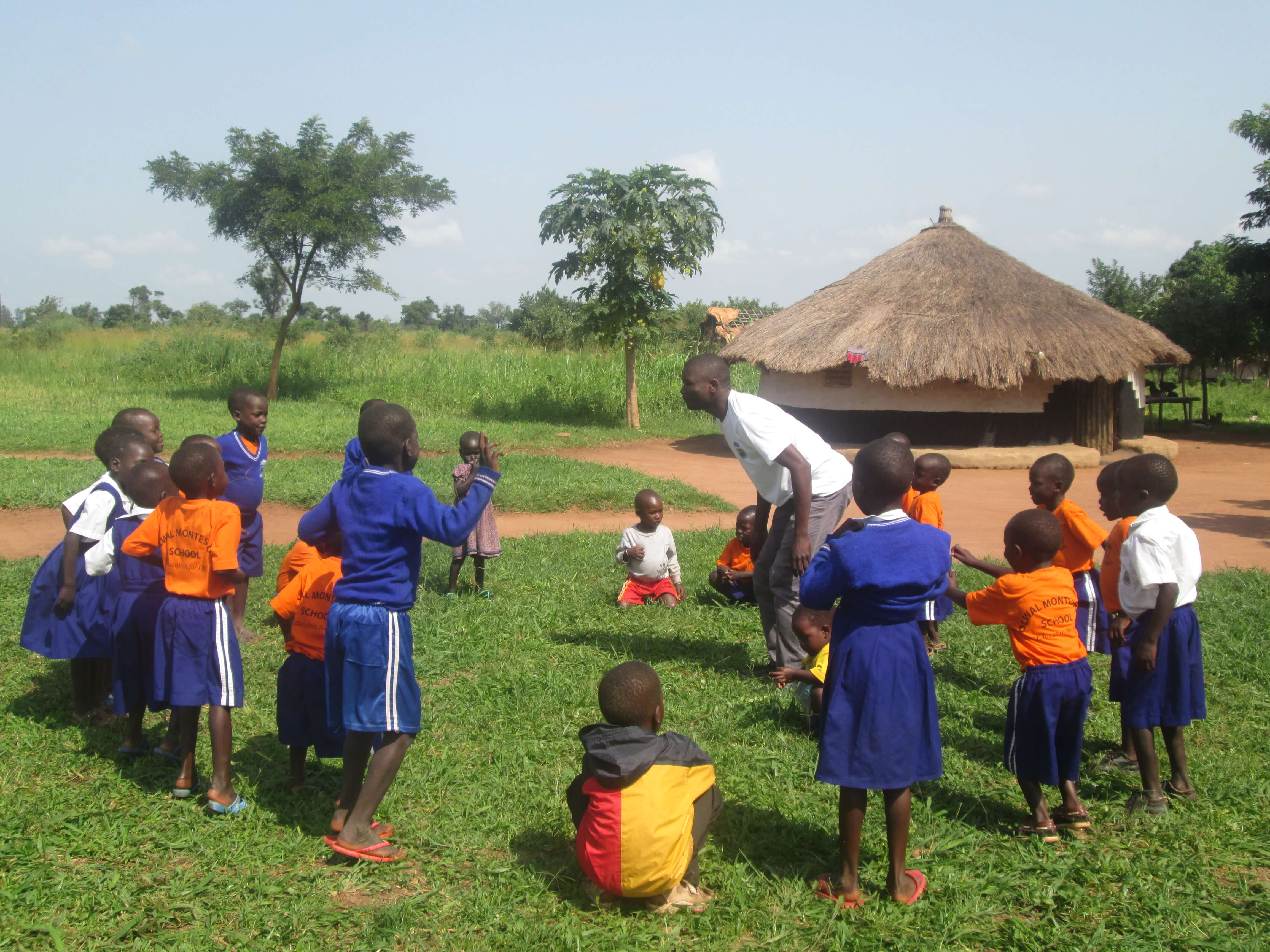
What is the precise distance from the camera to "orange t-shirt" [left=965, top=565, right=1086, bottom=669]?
3229 millimetres

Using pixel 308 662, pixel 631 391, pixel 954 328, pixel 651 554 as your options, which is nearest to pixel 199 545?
pixel 308 662

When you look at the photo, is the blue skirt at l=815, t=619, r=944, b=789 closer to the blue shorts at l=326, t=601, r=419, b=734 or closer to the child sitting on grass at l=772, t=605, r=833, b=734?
the child sitting on grass at l=772, t=605, r=833, b=734

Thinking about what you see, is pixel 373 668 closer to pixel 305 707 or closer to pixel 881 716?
pixel 305 707

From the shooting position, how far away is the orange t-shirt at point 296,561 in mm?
3617

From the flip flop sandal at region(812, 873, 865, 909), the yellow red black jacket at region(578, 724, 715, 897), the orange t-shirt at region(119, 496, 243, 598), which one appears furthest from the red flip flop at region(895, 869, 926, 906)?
the orange t-shirt at region(119, 496, 243, 598)

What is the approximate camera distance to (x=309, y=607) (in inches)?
133

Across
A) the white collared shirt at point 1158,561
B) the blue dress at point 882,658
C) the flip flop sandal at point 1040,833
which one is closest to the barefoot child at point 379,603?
the blue dress at point 882,658

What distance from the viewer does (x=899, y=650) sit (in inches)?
108

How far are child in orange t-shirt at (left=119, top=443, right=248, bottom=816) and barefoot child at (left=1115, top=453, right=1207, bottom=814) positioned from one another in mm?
3275

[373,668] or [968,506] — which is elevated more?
[373,668]

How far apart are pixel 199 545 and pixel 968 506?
9.23 meters

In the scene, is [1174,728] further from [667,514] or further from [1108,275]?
[1108,275]

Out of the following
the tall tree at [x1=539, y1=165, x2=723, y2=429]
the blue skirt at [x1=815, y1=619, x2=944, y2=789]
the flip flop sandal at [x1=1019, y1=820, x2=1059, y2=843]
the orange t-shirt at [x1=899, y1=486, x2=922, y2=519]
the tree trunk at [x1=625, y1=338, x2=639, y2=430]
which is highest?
the tall tree at [x1=539, y1=165, x2=723, y2=429]

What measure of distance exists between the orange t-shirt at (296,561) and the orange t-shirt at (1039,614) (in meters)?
2.48
